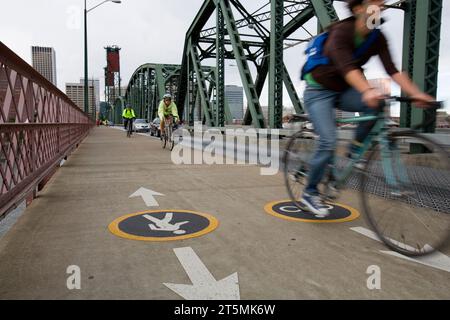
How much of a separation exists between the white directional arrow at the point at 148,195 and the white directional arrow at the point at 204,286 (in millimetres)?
1958

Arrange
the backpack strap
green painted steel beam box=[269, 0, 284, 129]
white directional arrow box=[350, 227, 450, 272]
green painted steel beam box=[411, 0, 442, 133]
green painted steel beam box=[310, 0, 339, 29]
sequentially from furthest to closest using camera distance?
green painted steel beam box=[269, 0, 284, 129] → green painted steel beam box=[310, 0, 339, 29] → green painted steel beam box=[411, 0, 442, 133] → the backpack strap → white directional arrow box=[350, 227, 450, 272]

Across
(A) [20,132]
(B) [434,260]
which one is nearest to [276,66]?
(A) [20,132]

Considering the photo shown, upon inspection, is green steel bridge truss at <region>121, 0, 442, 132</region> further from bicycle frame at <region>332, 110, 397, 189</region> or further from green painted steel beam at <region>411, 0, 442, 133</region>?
bicycle frame at <region>332, 110, 397, 189</region>

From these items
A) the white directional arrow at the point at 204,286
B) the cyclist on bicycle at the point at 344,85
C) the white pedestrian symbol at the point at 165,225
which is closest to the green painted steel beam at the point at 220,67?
the white pedestrian symbol at the point at 165,225

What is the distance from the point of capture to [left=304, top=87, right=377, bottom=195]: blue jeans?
11.0 ft

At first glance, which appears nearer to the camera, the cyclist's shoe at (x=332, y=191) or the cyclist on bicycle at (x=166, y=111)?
the cyclist's shoe at (x=332, y=191)

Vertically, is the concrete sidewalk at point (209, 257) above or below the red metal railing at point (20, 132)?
below

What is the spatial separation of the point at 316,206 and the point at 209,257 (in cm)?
135

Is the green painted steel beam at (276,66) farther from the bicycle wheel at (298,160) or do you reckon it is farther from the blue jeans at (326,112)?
the blue jeans at (326,112)

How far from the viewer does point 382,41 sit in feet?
10.2

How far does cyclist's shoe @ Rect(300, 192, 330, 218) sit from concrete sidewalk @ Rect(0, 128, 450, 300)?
5.3 inches

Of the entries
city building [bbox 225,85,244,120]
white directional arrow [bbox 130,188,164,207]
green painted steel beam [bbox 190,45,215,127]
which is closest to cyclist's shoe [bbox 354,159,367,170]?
white directional arrow [bbox 130,188,164,207]

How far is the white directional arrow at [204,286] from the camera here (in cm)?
223

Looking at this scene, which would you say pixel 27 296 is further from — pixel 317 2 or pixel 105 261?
pixel 317 2
